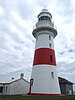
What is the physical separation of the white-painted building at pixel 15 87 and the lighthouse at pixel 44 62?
1005cm

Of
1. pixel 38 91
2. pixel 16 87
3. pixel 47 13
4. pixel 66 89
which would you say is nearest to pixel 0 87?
pixel 16 87

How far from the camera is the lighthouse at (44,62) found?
17.4 metres

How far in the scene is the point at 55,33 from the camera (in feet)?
67.9

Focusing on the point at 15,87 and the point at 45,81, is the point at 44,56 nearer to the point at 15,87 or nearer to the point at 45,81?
the point at 45,81

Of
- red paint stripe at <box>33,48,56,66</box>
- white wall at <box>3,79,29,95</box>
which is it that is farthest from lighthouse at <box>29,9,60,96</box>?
white wall at <box>3,79,29,95</box>

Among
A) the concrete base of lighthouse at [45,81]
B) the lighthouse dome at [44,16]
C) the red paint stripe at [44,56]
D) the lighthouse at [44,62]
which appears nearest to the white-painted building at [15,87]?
the lighthouse at [44,62]

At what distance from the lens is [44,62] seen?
18047 millimetres

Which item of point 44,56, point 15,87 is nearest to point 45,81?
point 44,56

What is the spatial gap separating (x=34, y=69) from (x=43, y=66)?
1312 mm

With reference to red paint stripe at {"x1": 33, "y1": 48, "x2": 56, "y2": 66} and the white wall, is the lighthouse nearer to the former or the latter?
red paint stripe at {"x1": 33, "y1": 48, "x2": 56, "y2": 66}

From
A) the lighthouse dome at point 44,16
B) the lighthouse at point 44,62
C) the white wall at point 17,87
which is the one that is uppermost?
the lighthouse dome at point 44,16

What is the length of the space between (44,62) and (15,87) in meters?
12.6

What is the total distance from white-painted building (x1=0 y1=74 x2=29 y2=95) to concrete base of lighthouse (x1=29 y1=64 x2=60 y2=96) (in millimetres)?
10650

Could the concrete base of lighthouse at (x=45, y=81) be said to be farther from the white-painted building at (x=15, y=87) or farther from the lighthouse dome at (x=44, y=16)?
the white-painted building at (x=15, y=87)
